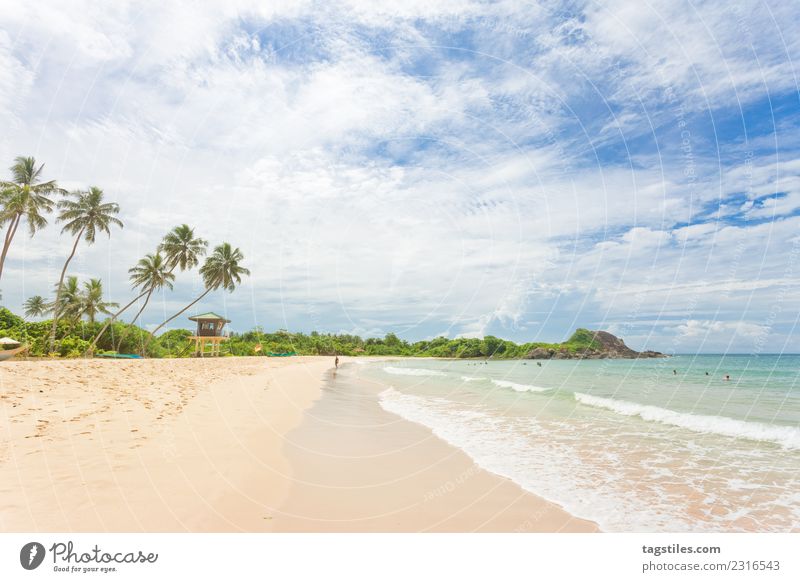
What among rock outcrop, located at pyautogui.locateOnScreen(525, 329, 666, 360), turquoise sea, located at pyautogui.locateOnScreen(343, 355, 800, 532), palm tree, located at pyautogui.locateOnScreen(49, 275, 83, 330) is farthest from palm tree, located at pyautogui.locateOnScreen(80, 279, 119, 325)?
rock outcrop, located at pyautogui.locateOnScreen(525, 329, 666, 360)

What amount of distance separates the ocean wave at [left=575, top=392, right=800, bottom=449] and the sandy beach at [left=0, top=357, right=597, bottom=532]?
42.0 ft

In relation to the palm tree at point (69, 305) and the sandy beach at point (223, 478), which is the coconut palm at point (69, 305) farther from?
the sandy beach at point (223, 478)

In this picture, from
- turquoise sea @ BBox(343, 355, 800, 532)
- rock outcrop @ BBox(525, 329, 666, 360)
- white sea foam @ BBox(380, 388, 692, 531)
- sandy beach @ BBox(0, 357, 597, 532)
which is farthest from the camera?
rock outcrop @ BBox(525, 329, 666, 360)

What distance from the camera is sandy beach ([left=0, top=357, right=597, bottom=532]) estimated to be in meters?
5.63

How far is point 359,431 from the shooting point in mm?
13695

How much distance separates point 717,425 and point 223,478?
802 inches

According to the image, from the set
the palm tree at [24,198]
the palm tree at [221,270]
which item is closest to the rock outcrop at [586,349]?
the palm tree at [221,270]

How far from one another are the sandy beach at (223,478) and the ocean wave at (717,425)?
12.8 m

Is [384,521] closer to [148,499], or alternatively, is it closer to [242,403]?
[148,499]

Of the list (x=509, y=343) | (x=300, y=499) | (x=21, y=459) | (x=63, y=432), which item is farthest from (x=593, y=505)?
(x=509, y=343)

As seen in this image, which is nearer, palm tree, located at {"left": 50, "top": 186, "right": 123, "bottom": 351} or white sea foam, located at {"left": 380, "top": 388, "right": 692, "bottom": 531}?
white sea foam, located at {"left": 380, "top": 388, "right": 692, "bottom": 531}

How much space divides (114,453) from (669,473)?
41.4ft

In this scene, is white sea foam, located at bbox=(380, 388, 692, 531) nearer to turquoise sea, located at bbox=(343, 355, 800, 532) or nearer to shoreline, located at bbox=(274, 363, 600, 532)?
turquoise sea, located at bbox=(343, 355, 800, 532)

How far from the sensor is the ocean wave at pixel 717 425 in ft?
50.0
